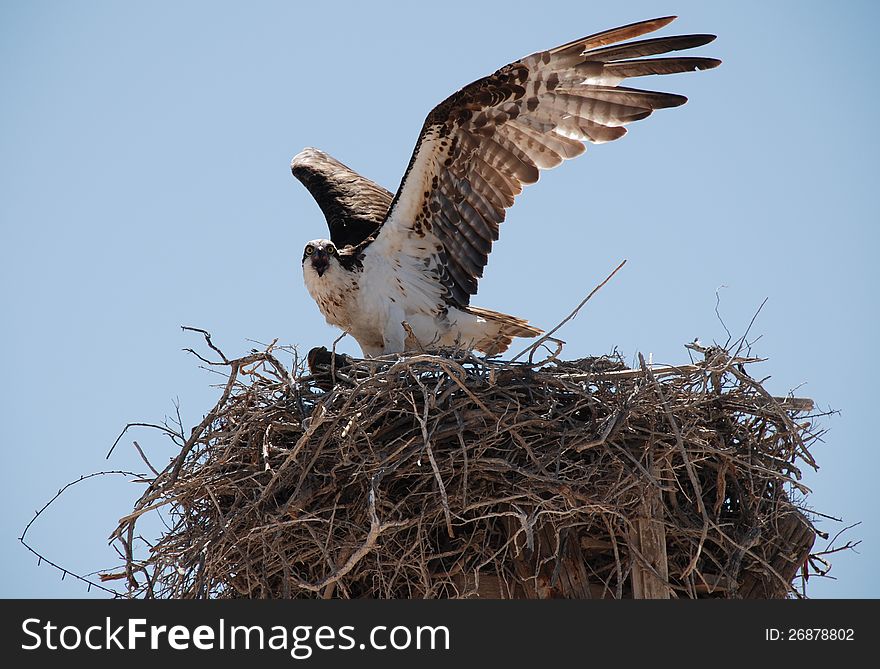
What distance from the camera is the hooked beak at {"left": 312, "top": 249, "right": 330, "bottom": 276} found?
727 centimetres

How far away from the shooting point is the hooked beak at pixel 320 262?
727 cm

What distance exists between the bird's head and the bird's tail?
40.7 inches

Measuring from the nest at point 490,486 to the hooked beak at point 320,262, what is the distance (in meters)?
1.10

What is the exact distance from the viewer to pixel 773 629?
17.4ft

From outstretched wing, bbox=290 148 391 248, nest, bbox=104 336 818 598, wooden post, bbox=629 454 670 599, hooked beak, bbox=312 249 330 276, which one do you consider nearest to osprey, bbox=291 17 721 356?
hooked beak, bbox=312 249 330 276

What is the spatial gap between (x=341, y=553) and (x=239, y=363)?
1.16 m

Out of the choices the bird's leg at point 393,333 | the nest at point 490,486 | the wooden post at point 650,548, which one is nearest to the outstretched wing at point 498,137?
the bird's leg at point 393,333

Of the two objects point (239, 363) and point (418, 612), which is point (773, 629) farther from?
point (239, 363)

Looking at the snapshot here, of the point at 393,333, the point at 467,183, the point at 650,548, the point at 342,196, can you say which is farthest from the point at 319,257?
the point at 650,548

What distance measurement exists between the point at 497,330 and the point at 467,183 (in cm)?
99

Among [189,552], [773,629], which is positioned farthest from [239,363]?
[773,629]

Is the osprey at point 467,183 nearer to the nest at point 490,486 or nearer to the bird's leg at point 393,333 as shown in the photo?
the bird's leg at point 393,333

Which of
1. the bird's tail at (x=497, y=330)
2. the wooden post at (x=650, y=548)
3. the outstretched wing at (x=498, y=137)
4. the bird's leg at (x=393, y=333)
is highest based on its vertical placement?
the outstretched wing at (x=498, y=137)

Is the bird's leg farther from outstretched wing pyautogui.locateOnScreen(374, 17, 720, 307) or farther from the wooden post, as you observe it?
the wooden post
